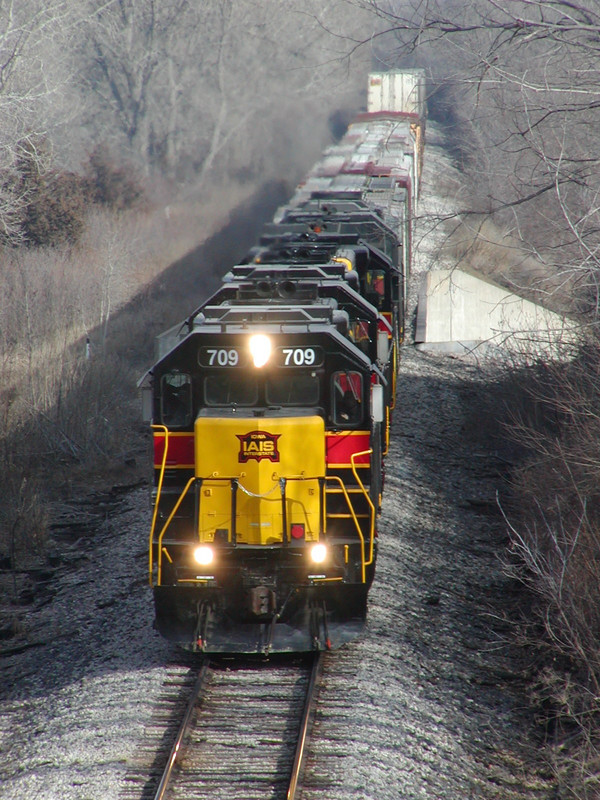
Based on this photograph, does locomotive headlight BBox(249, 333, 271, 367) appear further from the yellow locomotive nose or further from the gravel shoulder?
the gravel shoulder

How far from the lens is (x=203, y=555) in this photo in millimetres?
8492

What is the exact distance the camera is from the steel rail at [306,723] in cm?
671

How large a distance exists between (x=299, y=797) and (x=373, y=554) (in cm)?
280

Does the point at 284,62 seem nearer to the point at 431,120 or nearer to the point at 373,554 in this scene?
the point at 431,120

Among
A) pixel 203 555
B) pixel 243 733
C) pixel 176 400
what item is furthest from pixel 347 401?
pixel 243 733

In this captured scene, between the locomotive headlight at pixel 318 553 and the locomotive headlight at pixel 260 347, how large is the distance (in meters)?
1.92

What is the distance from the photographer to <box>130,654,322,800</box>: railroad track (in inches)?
270

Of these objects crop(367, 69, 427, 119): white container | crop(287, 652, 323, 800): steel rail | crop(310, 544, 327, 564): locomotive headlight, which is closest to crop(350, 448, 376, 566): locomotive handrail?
crop(310, 544, 327, 564): locomotive headlight

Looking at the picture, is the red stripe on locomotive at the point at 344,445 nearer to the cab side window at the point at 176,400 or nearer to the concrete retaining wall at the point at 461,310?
the cab side window at the point at 176,400

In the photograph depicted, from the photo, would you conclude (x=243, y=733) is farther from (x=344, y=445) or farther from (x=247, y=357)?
(x=247, y=357)

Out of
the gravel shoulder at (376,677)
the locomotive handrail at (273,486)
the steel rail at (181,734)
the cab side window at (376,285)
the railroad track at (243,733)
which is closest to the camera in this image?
the steel rail at (181,734)

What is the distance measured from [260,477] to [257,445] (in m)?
0.32

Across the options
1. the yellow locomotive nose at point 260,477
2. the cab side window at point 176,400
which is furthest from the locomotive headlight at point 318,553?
the cab side window at point 176,400

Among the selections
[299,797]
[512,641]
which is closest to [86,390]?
[512,641]
